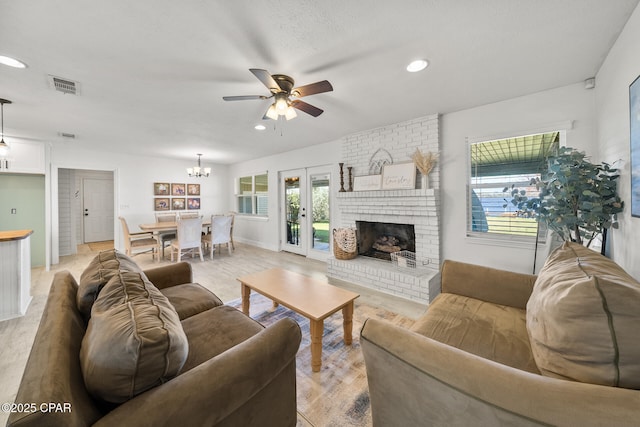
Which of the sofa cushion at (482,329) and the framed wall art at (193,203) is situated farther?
the framed wall art at (193,203)

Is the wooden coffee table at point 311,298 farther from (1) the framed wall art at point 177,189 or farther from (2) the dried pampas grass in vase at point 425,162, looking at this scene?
(1) the framed wall art at point 177,189

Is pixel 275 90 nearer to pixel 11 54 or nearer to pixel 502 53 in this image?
pixel 502 53

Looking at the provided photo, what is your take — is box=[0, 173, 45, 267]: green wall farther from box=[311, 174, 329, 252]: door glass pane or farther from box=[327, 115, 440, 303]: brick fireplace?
box=[327, 115, 440, 303]: brick fireplace

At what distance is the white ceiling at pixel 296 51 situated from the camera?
1.45m

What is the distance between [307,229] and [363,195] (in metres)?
1.82

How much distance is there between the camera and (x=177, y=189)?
253 inches

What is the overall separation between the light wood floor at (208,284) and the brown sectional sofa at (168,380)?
114cm

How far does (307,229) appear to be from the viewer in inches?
202

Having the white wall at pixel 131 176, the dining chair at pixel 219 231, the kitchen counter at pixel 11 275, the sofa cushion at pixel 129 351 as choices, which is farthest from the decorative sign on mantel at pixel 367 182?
the white wall at pixel 131 176

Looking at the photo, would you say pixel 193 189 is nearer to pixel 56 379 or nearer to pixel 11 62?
pixel 11 62

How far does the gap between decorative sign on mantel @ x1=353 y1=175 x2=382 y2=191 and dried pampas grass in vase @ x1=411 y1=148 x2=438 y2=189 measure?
0.62 metres

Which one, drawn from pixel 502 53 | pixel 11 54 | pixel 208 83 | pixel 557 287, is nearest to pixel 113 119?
pixel 11 54

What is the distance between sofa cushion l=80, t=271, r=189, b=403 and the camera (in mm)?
716

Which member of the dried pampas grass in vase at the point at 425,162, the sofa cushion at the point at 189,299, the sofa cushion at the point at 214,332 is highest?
the dried pampas grass in vase at the point at 425,162
